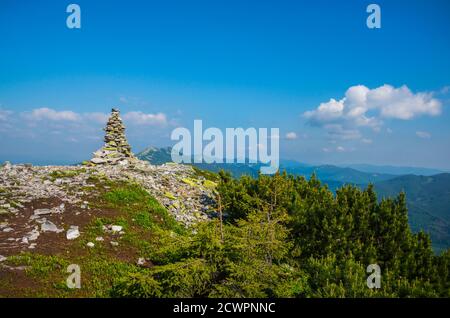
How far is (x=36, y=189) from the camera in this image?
20.6m

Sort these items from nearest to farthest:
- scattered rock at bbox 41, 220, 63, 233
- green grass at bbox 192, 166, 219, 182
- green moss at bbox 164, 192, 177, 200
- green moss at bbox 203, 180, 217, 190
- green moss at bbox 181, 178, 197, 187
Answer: scattered rock at bbox 41, 220, 63, 233 < green moss at bbox 164, 192, 177, 200 < green moss at bbox 181, 178, 197, 187 < green moss at bbox 203, 180, 217, 190 < green grass at bbox 192, 166, 219, 182

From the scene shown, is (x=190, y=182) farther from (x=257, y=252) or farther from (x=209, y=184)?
(x=257, y=252)

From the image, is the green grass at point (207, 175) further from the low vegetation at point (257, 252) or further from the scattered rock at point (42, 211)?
the scattered rock at point (42, 211)

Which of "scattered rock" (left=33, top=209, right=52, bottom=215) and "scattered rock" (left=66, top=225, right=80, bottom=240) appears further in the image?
"scattered rock" (left=33, top=209, right=52, bottom=215)

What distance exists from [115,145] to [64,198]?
46.9 ft

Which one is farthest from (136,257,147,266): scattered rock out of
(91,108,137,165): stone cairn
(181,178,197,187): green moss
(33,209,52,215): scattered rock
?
(91,108,137,165): stone cairn

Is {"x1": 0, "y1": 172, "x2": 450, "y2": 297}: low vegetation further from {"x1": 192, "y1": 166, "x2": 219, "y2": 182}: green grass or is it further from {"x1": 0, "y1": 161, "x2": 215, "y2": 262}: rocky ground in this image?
{"x1": 192, "y1": 166, "x2": 219, "y2": 182}: green grass

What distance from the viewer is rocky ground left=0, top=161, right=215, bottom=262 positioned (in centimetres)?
1563

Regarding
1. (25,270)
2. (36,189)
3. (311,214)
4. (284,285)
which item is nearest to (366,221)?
(311,214)

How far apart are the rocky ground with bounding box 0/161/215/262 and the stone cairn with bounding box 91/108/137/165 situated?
2.21m

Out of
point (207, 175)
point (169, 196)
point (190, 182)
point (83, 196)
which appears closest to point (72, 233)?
point (83, 196)

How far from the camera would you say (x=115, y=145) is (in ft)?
110
